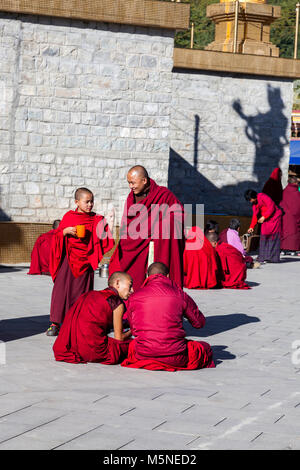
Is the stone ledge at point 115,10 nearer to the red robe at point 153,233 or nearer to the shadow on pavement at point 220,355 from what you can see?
the red robe at point 153,233

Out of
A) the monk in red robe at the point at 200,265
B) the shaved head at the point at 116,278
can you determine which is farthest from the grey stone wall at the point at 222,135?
the shaved head at the point at 116,278

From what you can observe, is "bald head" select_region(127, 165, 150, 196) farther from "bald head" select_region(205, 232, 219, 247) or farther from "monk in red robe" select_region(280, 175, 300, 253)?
"monk in red robe" select_region(280, 175, 300, 253)

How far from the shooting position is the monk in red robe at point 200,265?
10.9 metres

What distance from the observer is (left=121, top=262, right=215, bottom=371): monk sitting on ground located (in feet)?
19.3

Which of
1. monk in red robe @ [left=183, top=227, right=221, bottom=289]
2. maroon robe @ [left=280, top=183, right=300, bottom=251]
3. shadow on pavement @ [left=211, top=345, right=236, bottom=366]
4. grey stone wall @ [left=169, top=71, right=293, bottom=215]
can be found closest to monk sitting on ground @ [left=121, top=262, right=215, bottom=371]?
shadow on pavement @ [left=211, top=345, right=236, bottom=366]

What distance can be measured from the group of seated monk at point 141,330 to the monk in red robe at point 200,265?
4.66m

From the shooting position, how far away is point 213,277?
11.0 meters

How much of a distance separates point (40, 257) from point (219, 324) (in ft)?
13.3

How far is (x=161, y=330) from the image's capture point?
19.3ft

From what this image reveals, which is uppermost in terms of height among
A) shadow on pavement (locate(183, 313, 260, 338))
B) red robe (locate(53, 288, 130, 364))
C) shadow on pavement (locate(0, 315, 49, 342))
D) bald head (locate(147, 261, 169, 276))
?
bald head (locate(147, 261, 169, 276))

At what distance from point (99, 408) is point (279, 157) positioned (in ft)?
43.7

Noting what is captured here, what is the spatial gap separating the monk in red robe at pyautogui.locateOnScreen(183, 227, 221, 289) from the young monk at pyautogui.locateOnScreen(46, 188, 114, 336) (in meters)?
3.72

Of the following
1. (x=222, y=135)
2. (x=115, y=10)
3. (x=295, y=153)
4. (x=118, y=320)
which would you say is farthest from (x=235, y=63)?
(x=118, y=320)

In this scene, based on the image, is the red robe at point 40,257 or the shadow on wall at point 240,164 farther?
the shadow on wall at point 240,164
